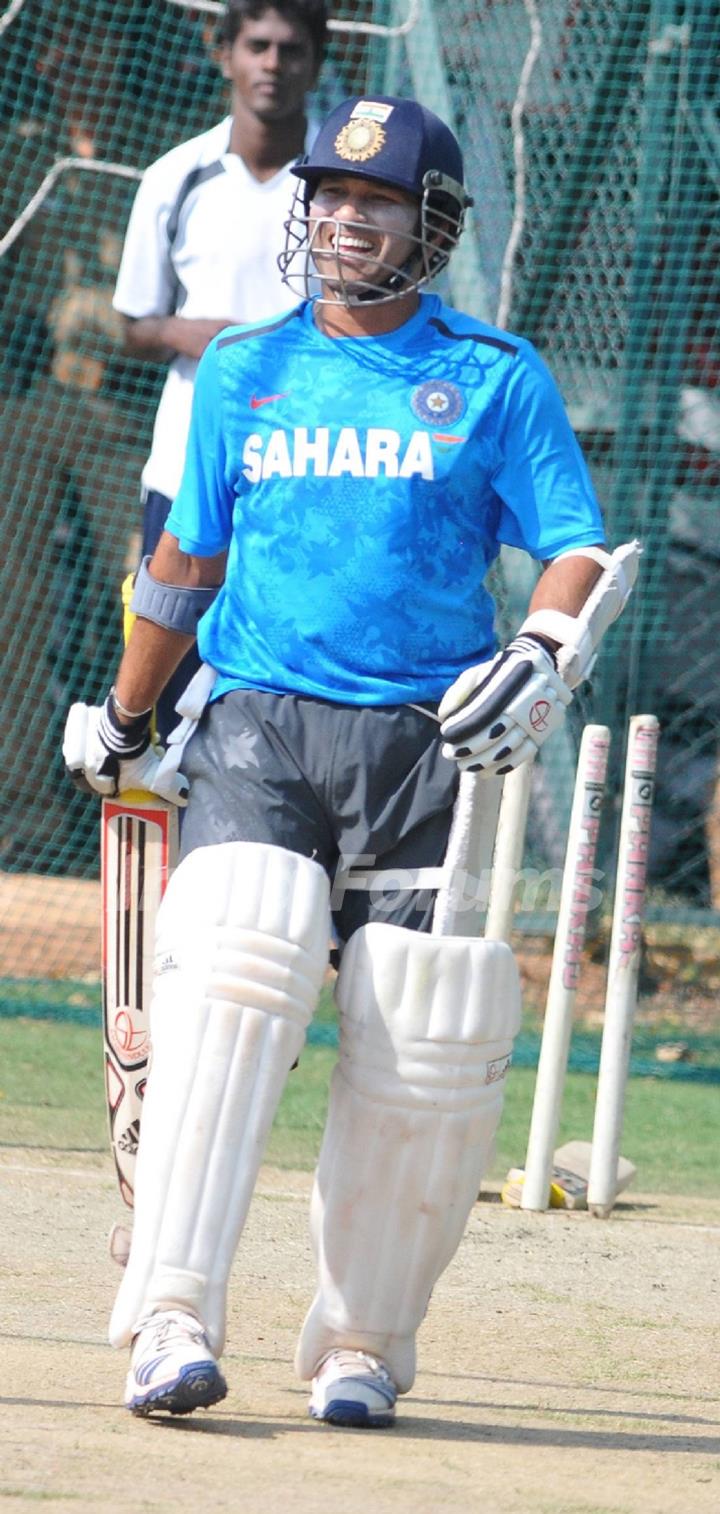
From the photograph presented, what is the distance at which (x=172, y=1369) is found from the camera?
2.54 metres

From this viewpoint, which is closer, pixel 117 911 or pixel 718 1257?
pixel 117 911

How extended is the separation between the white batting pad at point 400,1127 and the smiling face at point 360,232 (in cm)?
87

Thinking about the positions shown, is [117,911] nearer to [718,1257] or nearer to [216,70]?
[718,1257]

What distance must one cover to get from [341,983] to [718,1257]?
1.68m

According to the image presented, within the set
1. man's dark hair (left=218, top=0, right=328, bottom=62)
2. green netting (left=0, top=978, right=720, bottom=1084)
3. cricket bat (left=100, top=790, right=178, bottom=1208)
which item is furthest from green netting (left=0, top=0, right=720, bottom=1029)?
cricket bat (left=100, top=790, right=178, bottom=1208)

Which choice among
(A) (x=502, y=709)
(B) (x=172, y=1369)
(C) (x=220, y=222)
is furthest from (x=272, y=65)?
(B) (x=172, y=1369)

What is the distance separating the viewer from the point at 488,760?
8.82ft

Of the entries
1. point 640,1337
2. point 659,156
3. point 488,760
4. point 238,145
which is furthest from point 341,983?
point 659,156

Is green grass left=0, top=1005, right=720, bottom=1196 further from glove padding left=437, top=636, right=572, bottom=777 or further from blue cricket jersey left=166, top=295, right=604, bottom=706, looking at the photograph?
glove padding left=437, top=636, right=572, bottom=777

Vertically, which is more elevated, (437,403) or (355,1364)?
(437,403)

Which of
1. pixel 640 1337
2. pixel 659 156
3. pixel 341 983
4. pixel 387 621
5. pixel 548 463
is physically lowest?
pixel 640 1337

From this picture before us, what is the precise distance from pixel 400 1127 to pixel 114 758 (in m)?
0.75

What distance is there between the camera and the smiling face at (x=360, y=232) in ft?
9.53

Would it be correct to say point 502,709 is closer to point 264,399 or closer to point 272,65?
point 264,399
